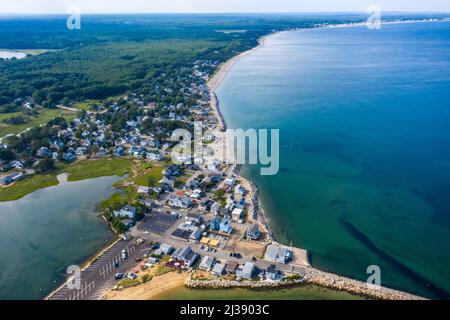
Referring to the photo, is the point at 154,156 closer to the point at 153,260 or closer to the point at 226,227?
the point at 226,227

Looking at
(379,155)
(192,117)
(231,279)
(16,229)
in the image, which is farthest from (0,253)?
(379,155)

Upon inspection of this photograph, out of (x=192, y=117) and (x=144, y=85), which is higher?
Answer: (x=144, y=85)

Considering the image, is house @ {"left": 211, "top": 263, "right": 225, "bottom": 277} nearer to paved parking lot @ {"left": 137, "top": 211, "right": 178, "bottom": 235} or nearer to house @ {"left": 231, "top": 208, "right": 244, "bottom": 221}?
house @ {"left": 231, "top": 208, "right": 244, "bottom": 221}

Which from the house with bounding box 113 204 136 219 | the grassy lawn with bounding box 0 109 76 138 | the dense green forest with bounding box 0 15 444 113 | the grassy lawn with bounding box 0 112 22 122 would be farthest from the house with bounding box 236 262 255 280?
the dense green forest with bounding box 0 15 444 113

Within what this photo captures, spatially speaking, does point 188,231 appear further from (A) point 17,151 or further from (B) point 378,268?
(A) point 17,151

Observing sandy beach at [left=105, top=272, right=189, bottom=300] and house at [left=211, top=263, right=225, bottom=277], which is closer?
sandy beach at [left=105, top=272, right=189, bottom=300]

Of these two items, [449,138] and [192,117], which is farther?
[192,117]

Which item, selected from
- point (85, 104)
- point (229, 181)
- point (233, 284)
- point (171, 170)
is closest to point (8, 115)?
point (85, 104)
